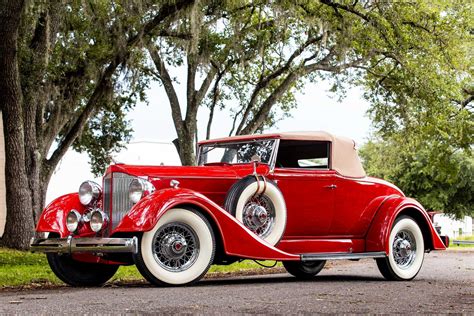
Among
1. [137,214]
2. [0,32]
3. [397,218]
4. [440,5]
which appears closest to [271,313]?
[137,214]

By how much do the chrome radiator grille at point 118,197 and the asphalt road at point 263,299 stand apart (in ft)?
2.94

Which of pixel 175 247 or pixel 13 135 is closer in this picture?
pixel 175 247

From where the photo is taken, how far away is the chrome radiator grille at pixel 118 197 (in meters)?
8.98

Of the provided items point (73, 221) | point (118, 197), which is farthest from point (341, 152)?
point (73, 221)

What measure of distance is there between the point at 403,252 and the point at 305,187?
1906 millimetres

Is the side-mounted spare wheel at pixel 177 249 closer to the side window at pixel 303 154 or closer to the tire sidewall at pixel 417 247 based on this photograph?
the side window at pixel 303 154

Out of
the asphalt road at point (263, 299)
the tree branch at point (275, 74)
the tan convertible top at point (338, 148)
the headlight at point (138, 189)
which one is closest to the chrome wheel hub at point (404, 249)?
the asphalt road at point (263, 299)

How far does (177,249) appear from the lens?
859 centimetres

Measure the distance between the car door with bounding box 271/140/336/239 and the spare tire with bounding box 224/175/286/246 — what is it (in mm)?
350

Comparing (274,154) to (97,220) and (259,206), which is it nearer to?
(259,206)

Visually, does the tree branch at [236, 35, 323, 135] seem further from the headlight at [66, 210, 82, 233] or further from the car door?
the headlight at [66, 210, 82, 233]

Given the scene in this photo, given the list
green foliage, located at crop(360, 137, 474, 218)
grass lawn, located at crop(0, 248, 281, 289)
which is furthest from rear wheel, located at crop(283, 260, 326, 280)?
green foliage, located at crop(360, 137, 474, 218)

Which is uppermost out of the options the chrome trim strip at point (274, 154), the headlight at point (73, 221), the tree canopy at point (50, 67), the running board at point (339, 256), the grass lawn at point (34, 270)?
the tree canopy at point (50, 67)

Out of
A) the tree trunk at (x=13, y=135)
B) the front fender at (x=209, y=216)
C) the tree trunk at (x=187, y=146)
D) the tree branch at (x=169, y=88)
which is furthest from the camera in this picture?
the tree branch at (x=169, y=88)
